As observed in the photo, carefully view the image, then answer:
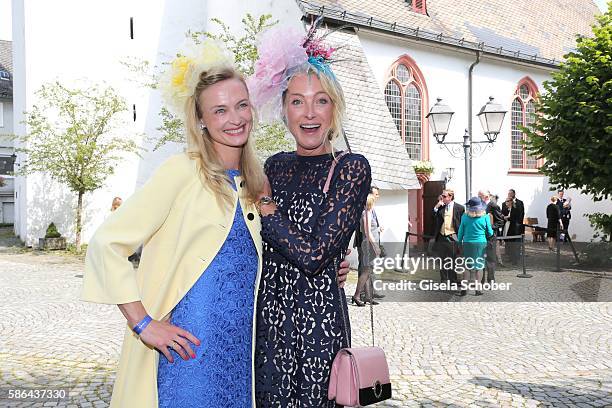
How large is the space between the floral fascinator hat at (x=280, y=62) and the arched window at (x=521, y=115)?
1968 centimetres

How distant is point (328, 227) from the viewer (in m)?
1.96

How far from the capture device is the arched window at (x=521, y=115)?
20531 millimetres

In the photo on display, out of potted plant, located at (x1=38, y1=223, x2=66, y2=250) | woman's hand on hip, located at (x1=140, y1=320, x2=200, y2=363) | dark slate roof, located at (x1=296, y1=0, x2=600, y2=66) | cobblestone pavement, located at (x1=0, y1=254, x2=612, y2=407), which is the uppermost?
dark slate roof, located at (x1=296, y1=0, x2=600, y2=66)

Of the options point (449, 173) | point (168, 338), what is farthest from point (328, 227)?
point (449, 173)

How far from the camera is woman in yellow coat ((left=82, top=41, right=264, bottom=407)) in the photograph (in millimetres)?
1744

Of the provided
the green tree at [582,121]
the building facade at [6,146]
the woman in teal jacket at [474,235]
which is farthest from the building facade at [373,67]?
the building facade at [6,146]

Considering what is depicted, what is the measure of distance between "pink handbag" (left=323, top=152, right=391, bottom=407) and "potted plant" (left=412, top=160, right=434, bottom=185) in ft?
51.3

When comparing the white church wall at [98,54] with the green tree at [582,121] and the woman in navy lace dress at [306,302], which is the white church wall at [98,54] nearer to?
the green tree at [582,121]

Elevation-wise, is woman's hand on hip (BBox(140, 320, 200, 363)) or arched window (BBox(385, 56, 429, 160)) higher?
arched window (BBox(385, 56, 429, 160))

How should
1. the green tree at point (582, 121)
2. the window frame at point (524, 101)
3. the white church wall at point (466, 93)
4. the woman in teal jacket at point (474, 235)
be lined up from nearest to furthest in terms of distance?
the woman in teal jacket at point (474, 235) < the green tree at point (582, 121) < the white church wall at point (466, 93) < the window frame at point (524, 101)

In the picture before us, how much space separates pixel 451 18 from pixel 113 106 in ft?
40.0

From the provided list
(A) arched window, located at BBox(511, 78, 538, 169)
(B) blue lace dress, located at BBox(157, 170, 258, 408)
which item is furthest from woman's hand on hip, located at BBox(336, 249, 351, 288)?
(A) arched window, located at BBox(511, 78, 538, 169)


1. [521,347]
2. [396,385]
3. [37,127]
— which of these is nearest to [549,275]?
[521,347]

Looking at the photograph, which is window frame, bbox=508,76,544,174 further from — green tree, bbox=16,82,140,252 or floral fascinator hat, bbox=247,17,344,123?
floral fascinator hat, bbox=247,17,344,123
